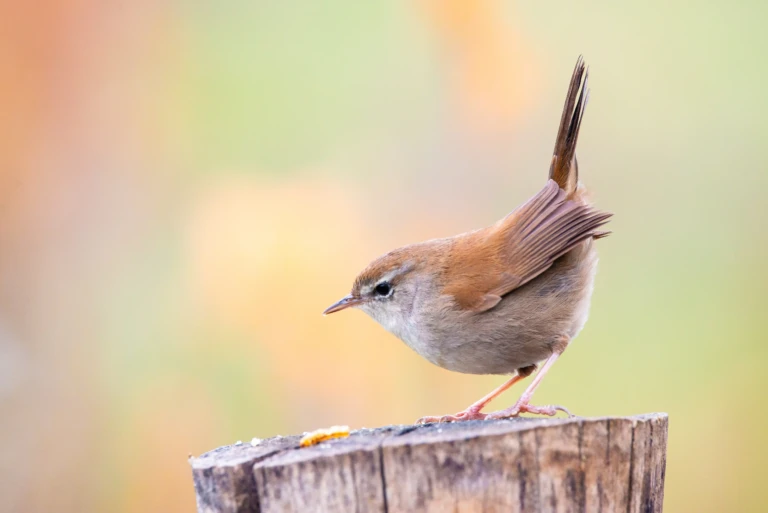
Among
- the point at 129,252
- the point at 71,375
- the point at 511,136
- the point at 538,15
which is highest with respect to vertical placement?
the point at 538,15

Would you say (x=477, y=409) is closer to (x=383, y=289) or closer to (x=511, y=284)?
(x=511, y=284)

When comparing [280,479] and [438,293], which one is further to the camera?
[438,293]

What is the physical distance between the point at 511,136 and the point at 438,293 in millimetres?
2333

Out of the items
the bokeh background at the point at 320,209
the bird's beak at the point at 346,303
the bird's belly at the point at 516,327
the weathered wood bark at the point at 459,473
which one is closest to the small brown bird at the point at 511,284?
the bird's belly at the point at 516,327

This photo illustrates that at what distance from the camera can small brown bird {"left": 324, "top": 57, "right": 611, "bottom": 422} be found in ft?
10.5

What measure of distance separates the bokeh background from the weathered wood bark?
9.51ft

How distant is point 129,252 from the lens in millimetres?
5090

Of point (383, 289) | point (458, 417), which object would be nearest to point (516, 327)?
point (458, 417)

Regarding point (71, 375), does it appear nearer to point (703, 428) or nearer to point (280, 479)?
point (280, 479)

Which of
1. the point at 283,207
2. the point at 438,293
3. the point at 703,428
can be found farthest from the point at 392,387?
the point at 703,428

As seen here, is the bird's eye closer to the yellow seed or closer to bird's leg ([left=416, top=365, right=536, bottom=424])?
bird's leg ([left=416, top=365, right=536, bottom=424])

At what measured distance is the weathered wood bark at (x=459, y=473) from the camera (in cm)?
182

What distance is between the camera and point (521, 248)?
3250 millimetres

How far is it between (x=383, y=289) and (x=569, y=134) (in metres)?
1.15
